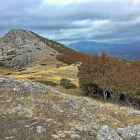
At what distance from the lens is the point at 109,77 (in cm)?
1869

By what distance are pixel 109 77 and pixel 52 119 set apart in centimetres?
1234

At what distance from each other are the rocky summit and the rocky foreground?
179 feet

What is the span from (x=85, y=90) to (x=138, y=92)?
8093mm

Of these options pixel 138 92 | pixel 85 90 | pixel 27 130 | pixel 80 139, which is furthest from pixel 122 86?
pixel 27 130

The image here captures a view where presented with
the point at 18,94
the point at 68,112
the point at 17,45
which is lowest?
the point at 68,112

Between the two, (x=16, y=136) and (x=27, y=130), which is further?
(x=27, y=130)

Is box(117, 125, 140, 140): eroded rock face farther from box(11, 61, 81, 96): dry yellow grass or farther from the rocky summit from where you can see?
the rocky summit

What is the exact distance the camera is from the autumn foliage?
18047 millimetres

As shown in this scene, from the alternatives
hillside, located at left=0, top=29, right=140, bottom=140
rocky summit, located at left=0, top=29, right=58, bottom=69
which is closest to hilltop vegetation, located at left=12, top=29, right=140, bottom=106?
hillside, located at left=0, top=29, right=140, bottom=140

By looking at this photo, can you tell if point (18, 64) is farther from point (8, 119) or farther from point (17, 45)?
point (8, 119)

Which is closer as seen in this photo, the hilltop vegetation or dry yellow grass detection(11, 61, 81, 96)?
the hilltop vegetation

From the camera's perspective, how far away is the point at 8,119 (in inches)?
336

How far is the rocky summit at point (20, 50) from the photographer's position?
66.1 m

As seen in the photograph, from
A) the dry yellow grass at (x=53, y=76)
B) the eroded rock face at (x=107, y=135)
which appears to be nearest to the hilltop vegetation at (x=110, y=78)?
the dry yellow grass at (x=53, y=76)
